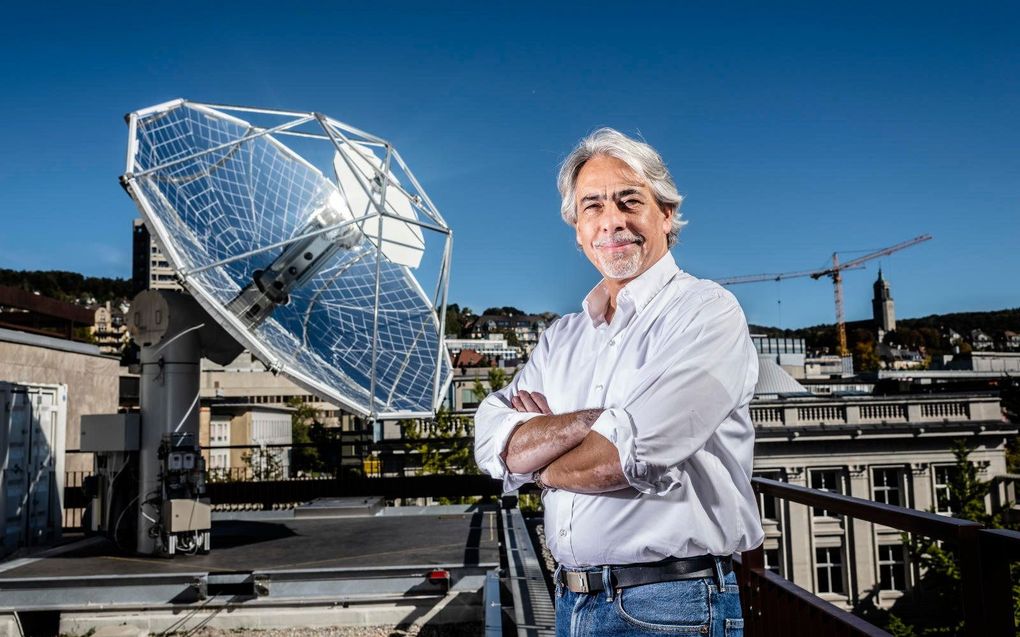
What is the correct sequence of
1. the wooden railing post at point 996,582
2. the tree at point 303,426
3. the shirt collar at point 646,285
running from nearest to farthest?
the wooden railing post at point 996,582, the shirt collar at point 646,285, the tree at point 303,426

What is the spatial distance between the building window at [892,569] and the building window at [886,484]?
6.94 ft

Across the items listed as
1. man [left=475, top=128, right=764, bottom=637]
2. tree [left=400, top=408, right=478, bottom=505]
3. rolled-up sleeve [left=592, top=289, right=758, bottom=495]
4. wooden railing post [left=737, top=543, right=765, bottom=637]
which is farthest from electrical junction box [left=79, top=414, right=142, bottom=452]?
tree [left=400, top=408, right=478, bottom=505]

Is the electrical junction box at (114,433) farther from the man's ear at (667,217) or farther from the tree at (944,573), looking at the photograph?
the tree at (944,573)

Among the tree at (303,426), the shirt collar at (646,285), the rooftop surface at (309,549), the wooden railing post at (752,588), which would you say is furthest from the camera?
the tree at (303,426)

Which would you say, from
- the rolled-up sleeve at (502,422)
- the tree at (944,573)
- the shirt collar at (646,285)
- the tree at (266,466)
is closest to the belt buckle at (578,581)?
the rolled-up sleeve at (502,422)

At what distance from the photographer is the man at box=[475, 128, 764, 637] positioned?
2176 mm

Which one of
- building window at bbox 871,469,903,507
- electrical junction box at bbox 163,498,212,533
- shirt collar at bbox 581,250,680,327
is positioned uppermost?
shirt collar at bbox 581,250,680,327

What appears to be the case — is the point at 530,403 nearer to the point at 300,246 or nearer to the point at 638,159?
the point at 638,159

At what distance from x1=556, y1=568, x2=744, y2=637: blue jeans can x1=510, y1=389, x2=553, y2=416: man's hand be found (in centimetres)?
59

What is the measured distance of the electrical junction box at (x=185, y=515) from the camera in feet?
37.1

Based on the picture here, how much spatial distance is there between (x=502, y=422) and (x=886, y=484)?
39189 mm

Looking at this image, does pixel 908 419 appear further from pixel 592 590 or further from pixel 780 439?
pixel 592 590

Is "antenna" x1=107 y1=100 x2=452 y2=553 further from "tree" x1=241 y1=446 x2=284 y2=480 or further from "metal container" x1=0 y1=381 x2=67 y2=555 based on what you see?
"tree" x1=241 y1=446 x2=284 y2=480

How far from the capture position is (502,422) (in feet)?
8.73
